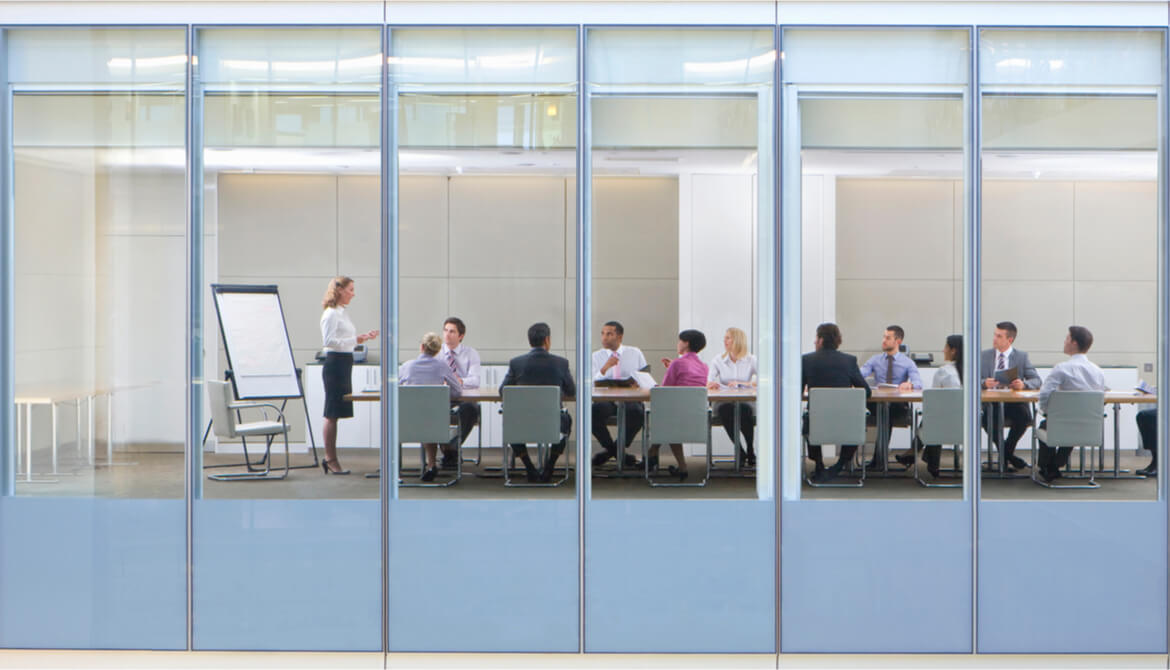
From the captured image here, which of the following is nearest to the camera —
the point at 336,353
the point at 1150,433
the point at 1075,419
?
the point at 1150,433

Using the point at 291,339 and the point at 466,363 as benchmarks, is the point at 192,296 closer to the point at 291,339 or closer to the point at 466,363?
the point at 291,339

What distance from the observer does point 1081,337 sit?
16.8ft

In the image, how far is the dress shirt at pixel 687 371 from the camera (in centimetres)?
510

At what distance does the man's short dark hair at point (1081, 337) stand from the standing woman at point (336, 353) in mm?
3890

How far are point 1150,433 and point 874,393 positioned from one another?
1.46m

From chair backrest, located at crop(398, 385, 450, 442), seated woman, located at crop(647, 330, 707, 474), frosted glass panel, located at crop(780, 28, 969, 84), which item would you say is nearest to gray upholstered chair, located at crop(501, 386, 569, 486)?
chair backrest, located at crop(398, 385, 450, 442)

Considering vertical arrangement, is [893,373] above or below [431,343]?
below

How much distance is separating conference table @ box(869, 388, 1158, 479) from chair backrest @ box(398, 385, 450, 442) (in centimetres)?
239

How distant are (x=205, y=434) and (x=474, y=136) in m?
2.21

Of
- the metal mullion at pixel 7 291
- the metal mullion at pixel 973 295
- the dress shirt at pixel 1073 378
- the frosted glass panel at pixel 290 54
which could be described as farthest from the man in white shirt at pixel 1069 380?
the metal mullion at pixel 7 291

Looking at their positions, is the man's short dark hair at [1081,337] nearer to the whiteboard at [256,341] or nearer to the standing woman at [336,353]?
the standing woman at [336,353]

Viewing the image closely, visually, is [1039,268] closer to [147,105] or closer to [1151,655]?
[1151,655]

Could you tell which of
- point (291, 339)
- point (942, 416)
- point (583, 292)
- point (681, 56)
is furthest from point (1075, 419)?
point (291, 339)

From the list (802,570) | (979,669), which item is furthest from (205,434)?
(979,669)
